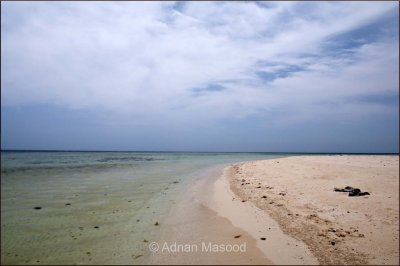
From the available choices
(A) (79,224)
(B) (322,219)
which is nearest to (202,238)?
(B) (322,219)

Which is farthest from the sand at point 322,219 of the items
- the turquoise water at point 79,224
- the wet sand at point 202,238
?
the turquoise water at point 79,224

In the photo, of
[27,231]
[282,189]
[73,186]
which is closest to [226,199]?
[282,189]

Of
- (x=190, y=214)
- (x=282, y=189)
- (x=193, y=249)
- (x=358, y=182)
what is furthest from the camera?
(x=282, y=189)

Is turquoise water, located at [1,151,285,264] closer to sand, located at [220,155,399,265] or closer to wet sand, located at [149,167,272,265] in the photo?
wet sand, located at [149,167,272,265]

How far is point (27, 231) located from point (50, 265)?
7.93 feet

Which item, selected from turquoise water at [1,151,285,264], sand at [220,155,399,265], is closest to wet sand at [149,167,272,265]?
sand at [220,155,399,265]

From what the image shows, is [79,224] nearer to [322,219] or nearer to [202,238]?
[202,238]

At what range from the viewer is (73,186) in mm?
14562

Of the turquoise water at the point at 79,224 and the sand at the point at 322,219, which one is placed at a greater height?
the sand at the point at 322,219

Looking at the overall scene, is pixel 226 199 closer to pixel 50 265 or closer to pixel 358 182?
pixel 358 182

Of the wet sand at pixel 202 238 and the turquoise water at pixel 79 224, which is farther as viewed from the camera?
the turquoise water at pixel 79 224

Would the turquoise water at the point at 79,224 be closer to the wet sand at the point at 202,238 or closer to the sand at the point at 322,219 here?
the wet sand at the point at 202,238

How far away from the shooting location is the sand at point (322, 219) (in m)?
5.66

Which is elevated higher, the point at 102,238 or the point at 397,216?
the point at 397,216
